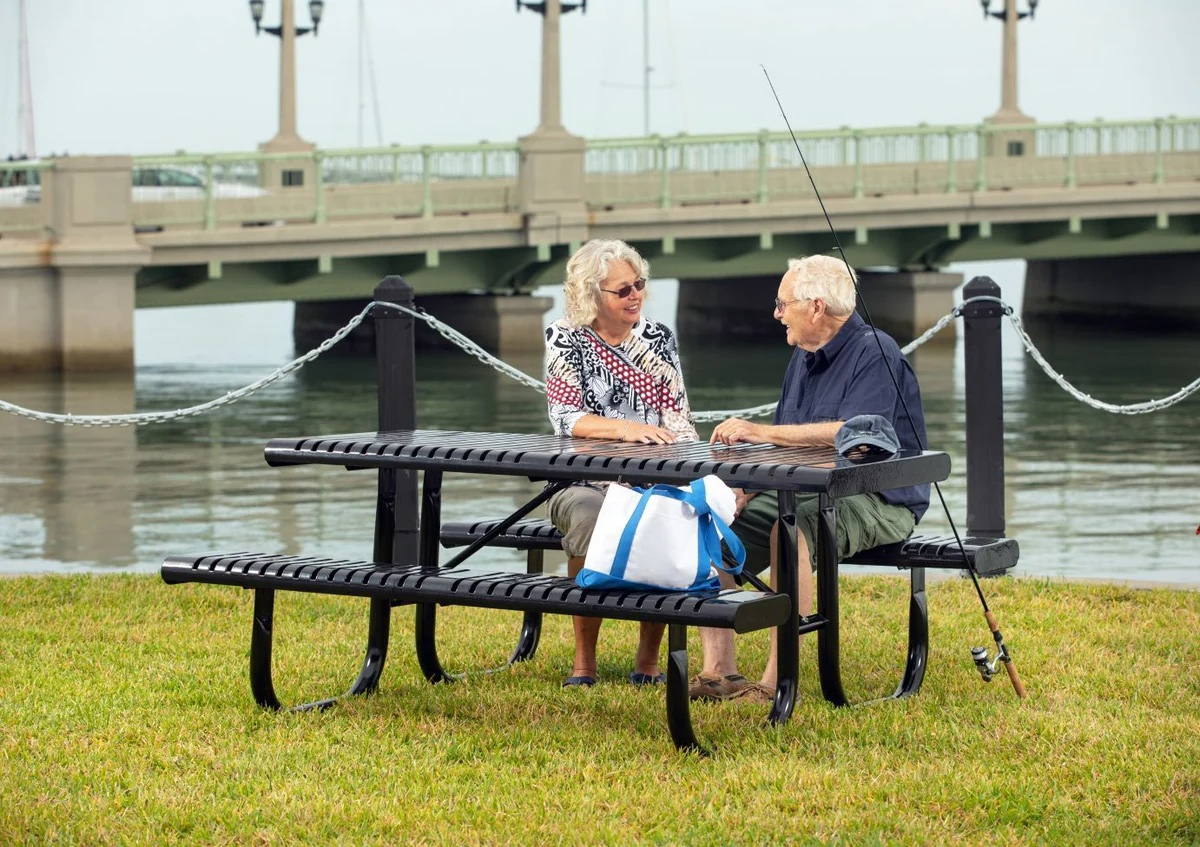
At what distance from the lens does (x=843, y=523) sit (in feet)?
21.3

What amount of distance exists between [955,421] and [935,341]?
16314mm

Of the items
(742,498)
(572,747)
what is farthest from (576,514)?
(572,747)

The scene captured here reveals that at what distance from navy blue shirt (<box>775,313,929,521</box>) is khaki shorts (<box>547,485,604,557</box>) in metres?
0.73

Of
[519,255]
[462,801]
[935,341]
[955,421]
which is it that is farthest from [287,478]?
[935,341]

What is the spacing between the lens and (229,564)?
629 centimetres

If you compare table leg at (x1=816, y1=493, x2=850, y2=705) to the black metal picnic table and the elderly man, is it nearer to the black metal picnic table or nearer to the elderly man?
the black metal picnic table

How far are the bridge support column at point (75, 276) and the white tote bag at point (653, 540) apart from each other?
893 inches

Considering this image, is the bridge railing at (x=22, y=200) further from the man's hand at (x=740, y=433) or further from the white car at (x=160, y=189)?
the man's hand at (x=740, y=433)

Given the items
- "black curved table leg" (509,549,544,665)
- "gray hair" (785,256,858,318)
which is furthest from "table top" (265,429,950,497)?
"black curved table leg" (509,549,544,665)

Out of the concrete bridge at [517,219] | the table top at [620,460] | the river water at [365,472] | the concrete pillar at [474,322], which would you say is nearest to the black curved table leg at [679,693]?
the table top at [620,460]

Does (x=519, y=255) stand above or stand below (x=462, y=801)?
above

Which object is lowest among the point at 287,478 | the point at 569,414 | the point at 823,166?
the point at 287,478

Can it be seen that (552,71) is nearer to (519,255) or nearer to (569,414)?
(519,255)

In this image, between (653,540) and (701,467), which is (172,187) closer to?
(701,467)
